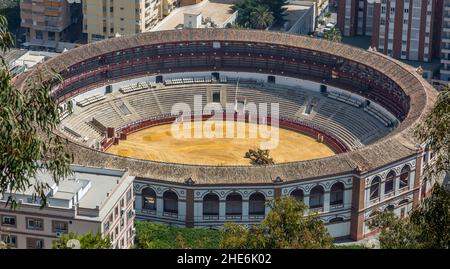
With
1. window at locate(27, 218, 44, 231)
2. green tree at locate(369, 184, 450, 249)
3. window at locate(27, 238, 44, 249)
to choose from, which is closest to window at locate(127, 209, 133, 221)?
window at locate(27, 238, 44, 249)

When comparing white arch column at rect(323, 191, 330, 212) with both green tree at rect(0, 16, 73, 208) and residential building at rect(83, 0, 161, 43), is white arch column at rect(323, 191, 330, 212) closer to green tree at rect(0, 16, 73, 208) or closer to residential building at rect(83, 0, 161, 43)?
green tree at rect(0, 16, 73, 208)

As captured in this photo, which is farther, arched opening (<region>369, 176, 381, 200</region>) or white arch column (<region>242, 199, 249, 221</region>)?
arched opening (<region>369, 176, 381, 200</region>)

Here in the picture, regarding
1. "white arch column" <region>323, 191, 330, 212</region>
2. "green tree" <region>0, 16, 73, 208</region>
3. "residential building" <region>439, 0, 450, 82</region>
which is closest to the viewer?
"green tree" <region>0, 16, 73, 208</region>

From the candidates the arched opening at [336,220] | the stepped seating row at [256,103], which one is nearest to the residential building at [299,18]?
the stepped seating row at [256,103]

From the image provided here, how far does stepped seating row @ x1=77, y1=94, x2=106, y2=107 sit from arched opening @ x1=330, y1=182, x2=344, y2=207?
46.5m

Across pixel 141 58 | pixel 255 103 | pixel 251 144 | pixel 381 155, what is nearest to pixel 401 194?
pixel 381 155

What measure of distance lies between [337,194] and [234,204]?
11.7 meters

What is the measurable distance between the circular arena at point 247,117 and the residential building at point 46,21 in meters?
29.2

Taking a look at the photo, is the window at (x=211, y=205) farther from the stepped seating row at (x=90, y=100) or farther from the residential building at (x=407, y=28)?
the residential building at (x=407, y=28)

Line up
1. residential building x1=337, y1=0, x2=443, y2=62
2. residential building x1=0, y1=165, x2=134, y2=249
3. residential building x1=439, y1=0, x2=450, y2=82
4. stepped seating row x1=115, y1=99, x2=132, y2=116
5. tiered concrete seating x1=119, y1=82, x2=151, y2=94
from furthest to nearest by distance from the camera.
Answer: residential building x1=337, y1=0, x2=443, y2=62 < residential building x1=439, y1=0, x2=450, y2=82 < tiered concrete seating x1=119, y1=82, x2=151, y2=94 < stepped seating row x1=115, y1=99, x2=132, y2=116 < residential building x1=0, y1=165, x2=134, y2=249

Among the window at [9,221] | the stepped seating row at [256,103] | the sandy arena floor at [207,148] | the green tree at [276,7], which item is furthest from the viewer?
the green tree at [276,7]

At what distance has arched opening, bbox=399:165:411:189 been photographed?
114 m

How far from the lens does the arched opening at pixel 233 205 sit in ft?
354

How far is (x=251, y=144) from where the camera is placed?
13962 centimetres
